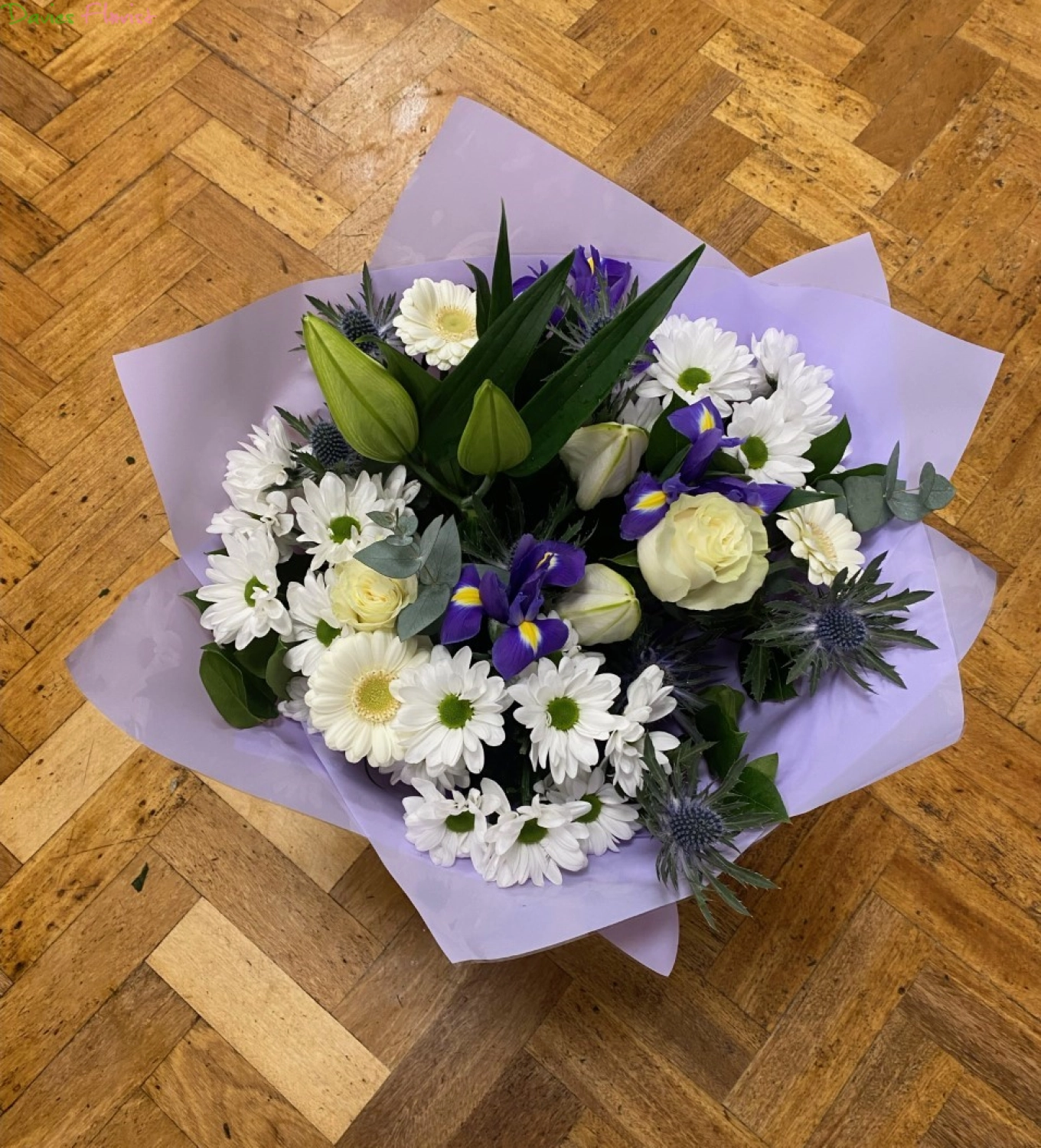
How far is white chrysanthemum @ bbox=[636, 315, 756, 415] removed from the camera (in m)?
0.51

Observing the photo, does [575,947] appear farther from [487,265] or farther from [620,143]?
[620,143]

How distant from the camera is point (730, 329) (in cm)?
58

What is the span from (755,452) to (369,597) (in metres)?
0.21

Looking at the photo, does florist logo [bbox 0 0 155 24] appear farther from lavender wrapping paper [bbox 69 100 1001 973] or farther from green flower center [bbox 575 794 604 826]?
green flower center [bbox 575 794 604 826]

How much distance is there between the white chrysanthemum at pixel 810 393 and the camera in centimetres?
51

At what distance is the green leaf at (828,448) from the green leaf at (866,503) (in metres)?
0.02

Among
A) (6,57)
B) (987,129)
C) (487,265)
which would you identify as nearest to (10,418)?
(6,57)

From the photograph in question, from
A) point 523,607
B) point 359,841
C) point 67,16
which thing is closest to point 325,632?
point 523,607

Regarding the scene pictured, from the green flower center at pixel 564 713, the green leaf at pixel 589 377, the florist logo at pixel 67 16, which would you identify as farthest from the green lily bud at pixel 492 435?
the florist logo at pixel 67 16

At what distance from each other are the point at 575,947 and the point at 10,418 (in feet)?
2.33

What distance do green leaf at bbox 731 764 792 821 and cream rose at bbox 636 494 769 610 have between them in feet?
0.33

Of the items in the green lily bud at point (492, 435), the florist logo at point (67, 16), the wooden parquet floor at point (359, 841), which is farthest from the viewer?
the florist logo at point (67, 16)

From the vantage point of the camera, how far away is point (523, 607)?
444mm

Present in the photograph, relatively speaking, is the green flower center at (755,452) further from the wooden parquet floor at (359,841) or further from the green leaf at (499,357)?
the wooden parquet floor at (359,841)
